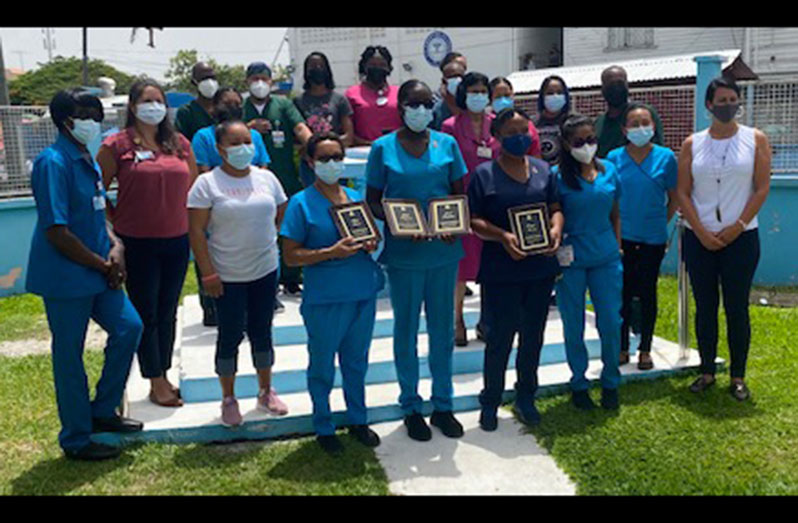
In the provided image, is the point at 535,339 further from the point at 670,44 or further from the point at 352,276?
the point at 670,44

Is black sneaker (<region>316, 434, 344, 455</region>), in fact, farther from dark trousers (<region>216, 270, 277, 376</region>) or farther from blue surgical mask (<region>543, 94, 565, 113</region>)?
blue surgical mask (<region>543, 94, 565, 113</region>)

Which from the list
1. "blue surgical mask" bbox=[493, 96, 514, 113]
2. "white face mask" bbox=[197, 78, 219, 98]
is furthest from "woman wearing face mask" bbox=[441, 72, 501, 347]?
"white face mask" bbox=[197, 78, 219, 98]

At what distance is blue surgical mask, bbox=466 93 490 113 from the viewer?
5305mm

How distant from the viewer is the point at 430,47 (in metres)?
24.3

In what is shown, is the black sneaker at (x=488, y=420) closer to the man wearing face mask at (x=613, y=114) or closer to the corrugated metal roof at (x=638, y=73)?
the man wearing face mask at (x=613, y=114)

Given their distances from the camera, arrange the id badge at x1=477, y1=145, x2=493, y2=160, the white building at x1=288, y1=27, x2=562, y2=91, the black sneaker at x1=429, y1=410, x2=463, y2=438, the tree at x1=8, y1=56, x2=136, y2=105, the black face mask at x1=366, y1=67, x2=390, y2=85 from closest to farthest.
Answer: the black sneaker at x1=429, y1=410, x2=463, y2=438 < the id badge at x1=477, y1=145, x2=493, y2=160 < the black face mask at x1=366, y1=67, x2=390, y2=85 < the white building at x1=288, y1=27, x2=562, y2=91 < the tree at x1=8, y1=56, x2=136, y2=105

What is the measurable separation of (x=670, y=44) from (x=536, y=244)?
68.4 feet

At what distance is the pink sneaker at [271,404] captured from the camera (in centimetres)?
482

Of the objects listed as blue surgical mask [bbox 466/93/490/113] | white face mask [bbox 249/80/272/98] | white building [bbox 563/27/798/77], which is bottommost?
blue surgical mask [bbox 466/93/490/113]

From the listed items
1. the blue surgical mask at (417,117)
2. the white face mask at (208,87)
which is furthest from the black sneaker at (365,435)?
the white face mask at (208,87)

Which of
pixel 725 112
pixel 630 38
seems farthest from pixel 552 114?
pixel 630 38

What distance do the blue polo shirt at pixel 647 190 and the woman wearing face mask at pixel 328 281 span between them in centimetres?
204

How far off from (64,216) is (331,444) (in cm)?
196

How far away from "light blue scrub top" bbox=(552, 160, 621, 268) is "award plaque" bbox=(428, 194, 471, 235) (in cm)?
80
